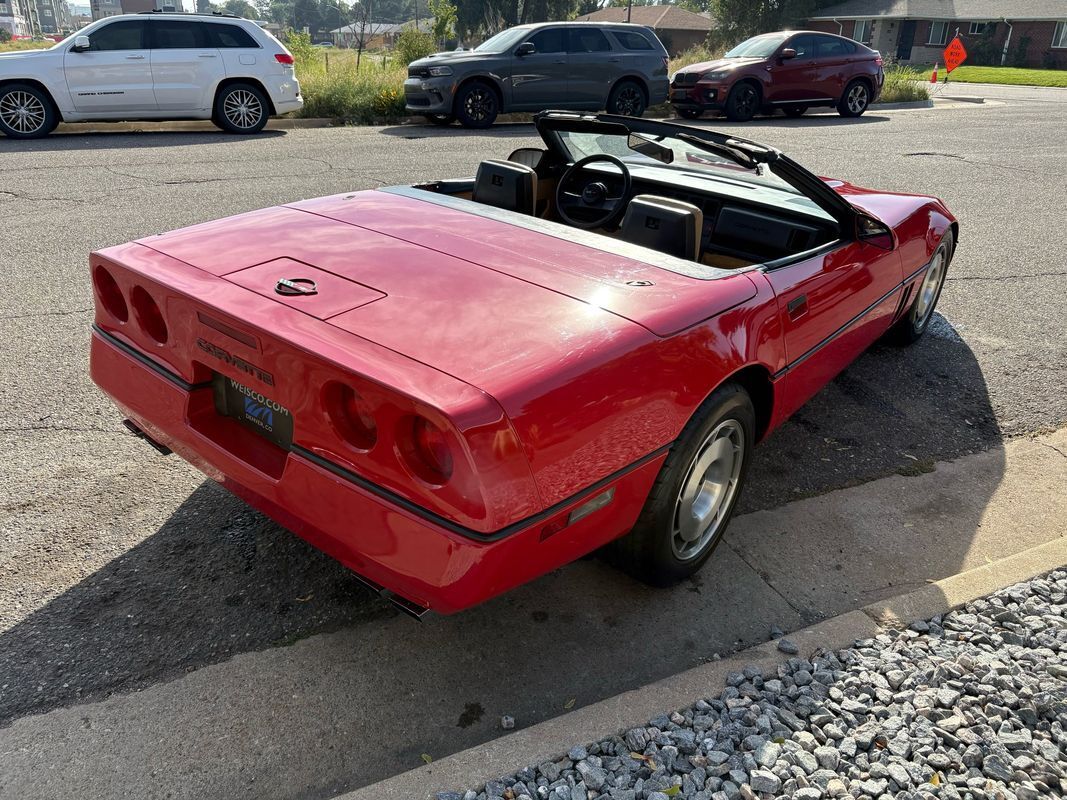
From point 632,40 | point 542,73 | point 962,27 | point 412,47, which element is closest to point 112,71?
point 542,73

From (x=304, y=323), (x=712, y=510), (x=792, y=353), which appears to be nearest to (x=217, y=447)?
(x=304, y=323)

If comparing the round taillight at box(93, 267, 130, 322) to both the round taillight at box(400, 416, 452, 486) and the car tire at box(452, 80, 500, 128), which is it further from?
the car tire at box(452, 80, 500, 128)

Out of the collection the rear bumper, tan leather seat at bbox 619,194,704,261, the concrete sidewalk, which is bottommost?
the concrete sidewalk

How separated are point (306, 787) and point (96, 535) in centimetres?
143

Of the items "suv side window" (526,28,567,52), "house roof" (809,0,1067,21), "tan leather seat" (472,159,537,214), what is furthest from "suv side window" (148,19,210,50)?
"house roof" (809,0,1067,21)

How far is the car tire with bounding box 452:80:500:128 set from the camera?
13594 millimetres

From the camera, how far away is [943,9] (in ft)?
162

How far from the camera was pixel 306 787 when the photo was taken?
2176 mm

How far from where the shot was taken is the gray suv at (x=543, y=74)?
1352cm

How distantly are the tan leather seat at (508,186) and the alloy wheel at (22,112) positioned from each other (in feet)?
32.5

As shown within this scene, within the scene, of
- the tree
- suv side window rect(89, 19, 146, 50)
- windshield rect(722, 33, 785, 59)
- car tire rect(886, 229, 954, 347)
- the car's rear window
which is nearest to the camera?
car tire rect(886, 229, 954, 347)

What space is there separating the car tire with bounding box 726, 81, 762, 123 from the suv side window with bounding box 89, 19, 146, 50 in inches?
388

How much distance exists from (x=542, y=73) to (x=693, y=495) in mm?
12542

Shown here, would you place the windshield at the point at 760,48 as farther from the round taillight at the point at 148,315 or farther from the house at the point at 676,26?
the house at the point at 676,26
